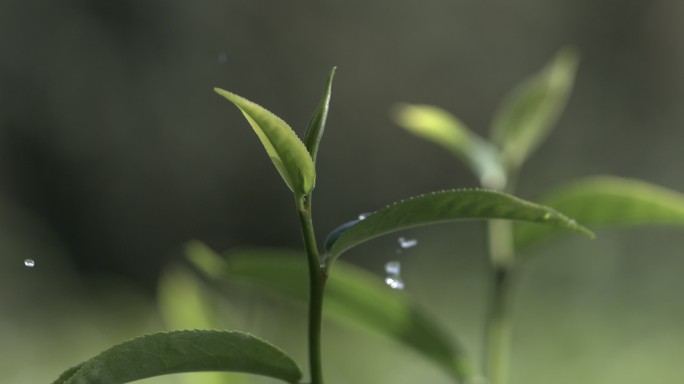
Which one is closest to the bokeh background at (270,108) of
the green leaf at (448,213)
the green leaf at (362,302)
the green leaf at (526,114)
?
the green leaf at (526,114)

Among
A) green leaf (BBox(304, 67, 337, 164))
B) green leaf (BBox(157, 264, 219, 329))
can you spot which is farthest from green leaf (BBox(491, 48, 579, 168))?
green leaf (BBox(304, 67, 337, 164))

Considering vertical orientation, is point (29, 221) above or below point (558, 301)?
above

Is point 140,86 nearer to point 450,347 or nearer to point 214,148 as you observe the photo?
point 214,148

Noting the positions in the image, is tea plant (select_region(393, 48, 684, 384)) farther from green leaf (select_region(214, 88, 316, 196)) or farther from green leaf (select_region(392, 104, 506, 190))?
green leaf (select_region(214, 88, 316, 196))

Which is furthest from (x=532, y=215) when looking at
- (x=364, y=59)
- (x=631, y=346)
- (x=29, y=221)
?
(x=364, y=59)

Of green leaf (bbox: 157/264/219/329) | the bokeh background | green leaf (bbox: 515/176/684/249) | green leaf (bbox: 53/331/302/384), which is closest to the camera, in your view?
green leaf (bbox: 53/331/302/384)

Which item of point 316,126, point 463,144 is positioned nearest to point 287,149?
point 316,126
